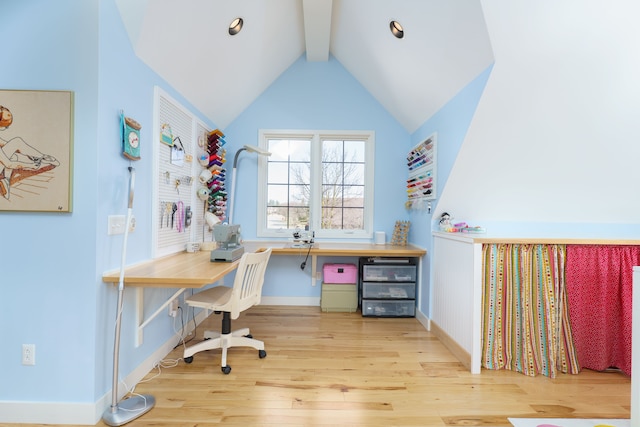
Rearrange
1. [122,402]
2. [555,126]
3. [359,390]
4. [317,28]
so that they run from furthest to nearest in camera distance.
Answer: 1. [317,28]
2. [555,126]
3. [359,390]
4. [122,402]

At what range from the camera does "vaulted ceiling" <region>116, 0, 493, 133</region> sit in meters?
1.94

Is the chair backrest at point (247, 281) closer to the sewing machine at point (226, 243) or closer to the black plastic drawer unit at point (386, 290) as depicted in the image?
the sewing machine at point (226, 243)

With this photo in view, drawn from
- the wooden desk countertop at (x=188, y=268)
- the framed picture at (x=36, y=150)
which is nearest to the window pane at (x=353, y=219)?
the wooden desk countertop at (x=188, y=268)

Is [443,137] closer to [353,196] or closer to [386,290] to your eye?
[353,196]

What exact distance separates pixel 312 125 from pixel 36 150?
2.58 m

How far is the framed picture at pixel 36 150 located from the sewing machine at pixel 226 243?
0.91m

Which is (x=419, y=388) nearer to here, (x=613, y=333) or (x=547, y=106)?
(x=613, y=333)

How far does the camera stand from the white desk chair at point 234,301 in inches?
82.2

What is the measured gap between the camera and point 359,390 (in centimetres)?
193

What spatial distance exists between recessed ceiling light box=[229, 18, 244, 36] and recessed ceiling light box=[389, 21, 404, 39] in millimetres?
1192

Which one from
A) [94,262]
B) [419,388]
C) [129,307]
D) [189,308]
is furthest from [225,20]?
[419,388]

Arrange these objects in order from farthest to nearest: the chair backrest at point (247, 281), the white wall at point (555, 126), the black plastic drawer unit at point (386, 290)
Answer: the black plastic drawer unit at point (386, 290) → the chair backrest at point (247, 281) → the white wall at point (555, 126)

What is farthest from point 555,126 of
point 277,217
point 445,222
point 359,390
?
point 277,217

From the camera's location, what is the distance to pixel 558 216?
2.88 metres
